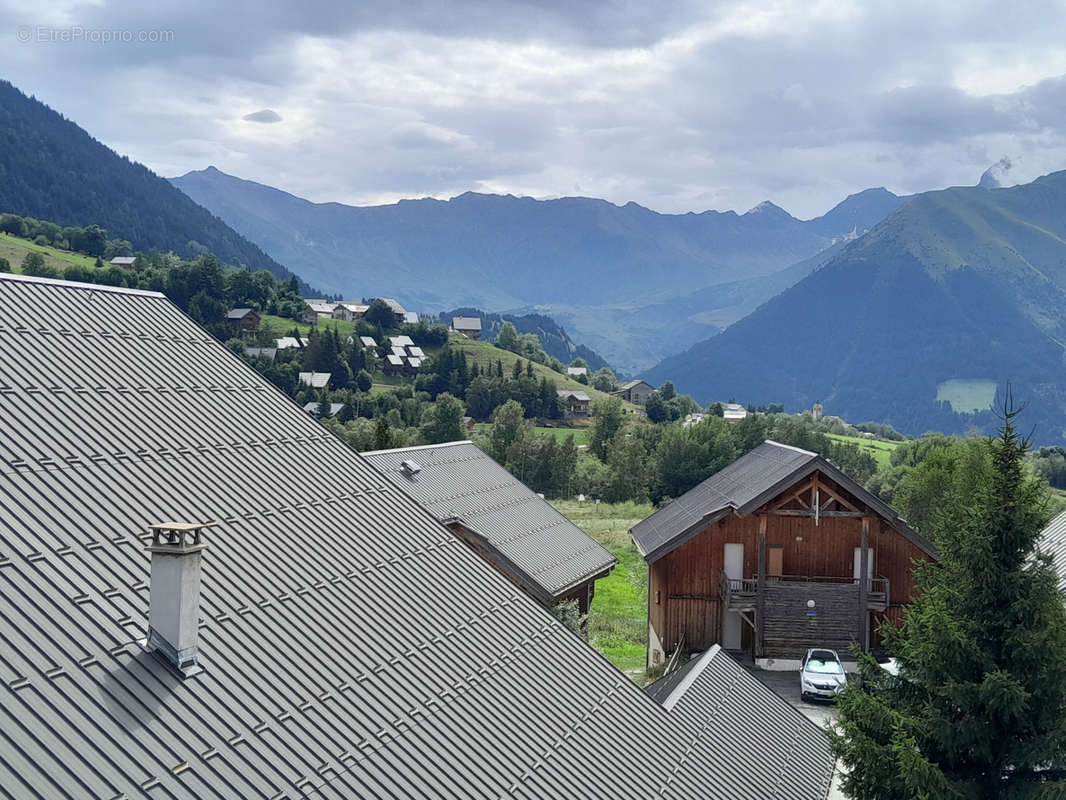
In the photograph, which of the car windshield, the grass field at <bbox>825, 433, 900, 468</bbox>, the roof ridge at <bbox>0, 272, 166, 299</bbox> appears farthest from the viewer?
the grass field at <bbox>825, 433, 900, 468</bbox>

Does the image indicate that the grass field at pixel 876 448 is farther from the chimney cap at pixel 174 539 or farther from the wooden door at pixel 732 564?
the chimney cap at pixel 174 539

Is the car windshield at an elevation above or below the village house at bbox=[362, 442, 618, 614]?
below

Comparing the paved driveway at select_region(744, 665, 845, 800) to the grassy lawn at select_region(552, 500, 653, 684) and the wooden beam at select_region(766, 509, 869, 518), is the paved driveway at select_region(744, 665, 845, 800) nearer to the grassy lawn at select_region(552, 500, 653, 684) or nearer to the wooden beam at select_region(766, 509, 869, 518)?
the grassy lawn at select_region(552, 500, 653, 684)

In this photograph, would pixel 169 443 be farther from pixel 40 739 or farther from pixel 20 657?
pixel 40 739

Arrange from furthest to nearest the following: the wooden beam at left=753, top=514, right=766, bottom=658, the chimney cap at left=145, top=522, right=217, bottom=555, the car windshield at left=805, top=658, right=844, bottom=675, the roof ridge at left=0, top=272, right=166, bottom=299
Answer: the wooden beam at left=753, top=514, right=766, bottom=658 → the car windshield at left=805, top=658, right=844, bottom=675 → the roof ridge at left=0, top=272, right=166, bottom=299 → the chimney cap at left=145, top=522, right=217, bottom=555

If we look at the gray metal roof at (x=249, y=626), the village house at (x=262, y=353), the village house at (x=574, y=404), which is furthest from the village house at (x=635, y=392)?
the gray metal roof at (x=249, y=626)

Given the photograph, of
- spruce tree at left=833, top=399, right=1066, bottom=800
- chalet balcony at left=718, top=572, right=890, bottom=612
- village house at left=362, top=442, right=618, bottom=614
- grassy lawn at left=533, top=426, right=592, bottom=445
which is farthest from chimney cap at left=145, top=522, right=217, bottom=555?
grassy lawn at left=533, top=426, right=592, bottom=445
